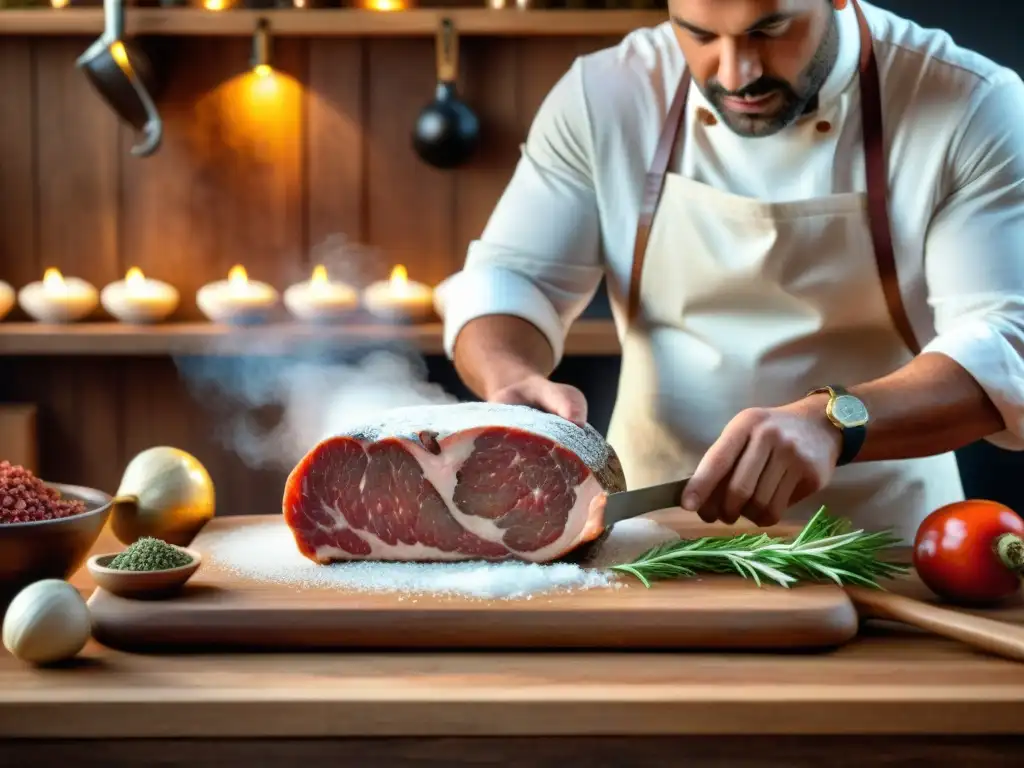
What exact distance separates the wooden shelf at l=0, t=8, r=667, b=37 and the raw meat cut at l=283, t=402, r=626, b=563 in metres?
1.69

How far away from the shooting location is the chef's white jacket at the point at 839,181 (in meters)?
1.75

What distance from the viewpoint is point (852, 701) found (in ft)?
3.57

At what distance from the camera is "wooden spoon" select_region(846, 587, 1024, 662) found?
46.4 inches

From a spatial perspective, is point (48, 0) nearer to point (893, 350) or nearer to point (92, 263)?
point (92, 263)

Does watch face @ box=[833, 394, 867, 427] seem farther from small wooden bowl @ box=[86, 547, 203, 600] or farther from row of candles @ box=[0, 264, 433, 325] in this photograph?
row of candles @ box=[0, 264, 433, 325]

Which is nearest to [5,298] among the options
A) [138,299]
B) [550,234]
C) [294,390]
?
[138,299]

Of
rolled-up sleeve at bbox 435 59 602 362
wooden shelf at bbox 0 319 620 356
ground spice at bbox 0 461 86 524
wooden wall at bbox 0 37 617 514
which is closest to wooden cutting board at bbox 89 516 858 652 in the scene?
ground spice at bbox 0 461 86 524

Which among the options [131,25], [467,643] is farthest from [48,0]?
[467,643]

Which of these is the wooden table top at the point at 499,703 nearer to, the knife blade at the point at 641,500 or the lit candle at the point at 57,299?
the knife blade at the point at 641,500

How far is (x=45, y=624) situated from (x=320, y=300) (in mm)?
1912

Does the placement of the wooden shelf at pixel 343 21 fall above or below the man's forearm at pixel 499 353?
above

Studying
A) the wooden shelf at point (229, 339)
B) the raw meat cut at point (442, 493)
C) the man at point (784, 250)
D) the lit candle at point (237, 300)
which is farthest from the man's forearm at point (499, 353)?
the lit candle at point (237, 300)

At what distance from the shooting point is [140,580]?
1263 mm

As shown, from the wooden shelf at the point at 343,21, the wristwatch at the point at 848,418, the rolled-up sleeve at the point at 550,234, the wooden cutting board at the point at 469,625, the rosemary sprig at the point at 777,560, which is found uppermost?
the wooden shelf at the point at 343,21
